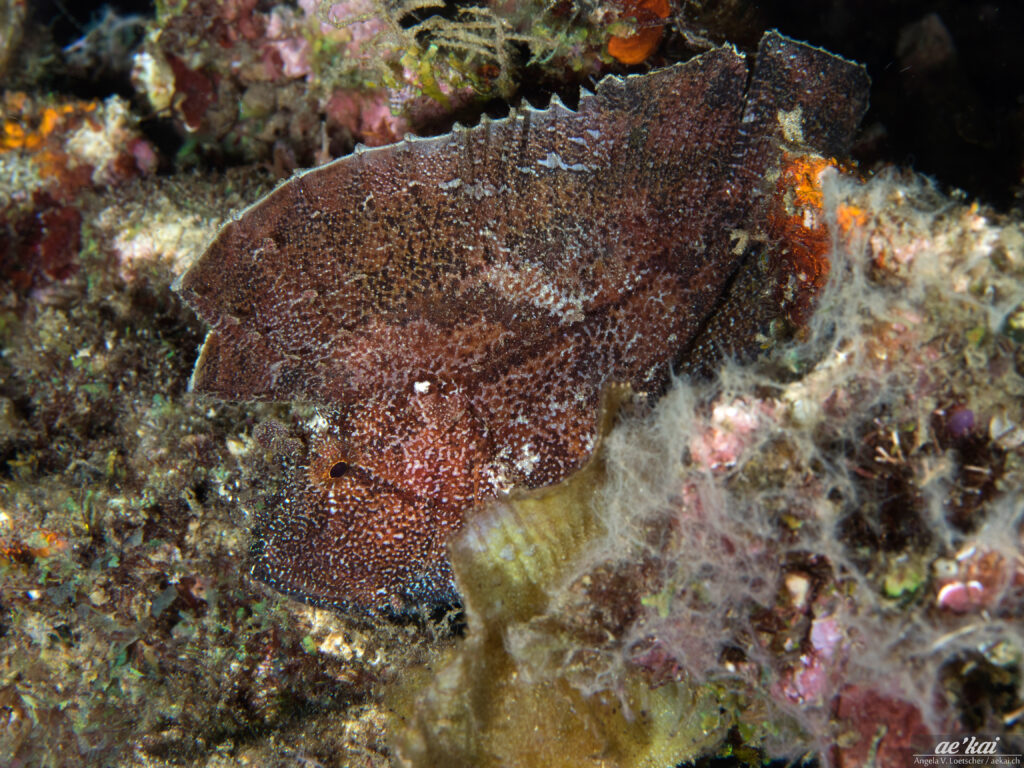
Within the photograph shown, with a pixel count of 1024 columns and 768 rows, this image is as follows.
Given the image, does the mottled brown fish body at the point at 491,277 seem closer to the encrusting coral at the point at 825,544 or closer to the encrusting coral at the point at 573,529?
the encrusting coral at the point at 573,529

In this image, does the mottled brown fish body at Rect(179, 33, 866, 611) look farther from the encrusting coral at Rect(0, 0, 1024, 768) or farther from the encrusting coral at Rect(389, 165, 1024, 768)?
the encrusting coral at Rect(389, 165, 1024, 768)

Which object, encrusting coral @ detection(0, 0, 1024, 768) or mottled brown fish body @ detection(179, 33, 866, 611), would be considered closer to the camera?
encrusting coral @ detection(0, 0, 1024, 768)

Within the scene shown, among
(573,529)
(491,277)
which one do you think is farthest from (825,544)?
(491,277)

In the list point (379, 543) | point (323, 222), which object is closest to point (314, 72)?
point (323, 222)

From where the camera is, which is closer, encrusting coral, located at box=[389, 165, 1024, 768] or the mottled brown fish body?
encrusting coral, located at box=[389, 165, 1024, 768]

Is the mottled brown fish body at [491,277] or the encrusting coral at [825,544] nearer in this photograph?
the encrusting coral at [825,544]

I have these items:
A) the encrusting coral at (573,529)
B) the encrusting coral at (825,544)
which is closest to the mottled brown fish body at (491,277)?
the encrusting coral at (573,529)

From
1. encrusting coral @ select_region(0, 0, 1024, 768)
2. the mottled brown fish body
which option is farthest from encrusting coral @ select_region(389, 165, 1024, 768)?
the mottled brown fish body

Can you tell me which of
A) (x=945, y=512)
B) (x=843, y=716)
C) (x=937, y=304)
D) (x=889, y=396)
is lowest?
(x=843, y=716)

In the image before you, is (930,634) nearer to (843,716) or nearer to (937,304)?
(843,716)
